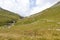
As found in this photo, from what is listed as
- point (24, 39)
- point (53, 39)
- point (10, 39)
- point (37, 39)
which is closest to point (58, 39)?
point (53, 39)

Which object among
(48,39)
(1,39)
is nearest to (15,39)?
(1,39)

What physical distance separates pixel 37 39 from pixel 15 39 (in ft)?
11.9

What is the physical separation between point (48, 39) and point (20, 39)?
419cm

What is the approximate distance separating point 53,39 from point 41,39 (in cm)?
163

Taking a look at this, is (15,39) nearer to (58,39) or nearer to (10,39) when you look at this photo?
(10,39)

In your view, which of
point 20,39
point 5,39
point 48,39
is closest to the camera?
point 48,39

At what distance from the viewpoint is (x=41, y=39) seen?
25.5 metres

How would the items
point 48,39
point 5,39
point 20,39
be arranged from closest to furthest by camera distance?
point 48,39 → point 20,39 → point 5,39

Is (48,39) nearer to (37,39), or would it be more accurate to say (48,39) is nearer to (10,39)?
(37,39)

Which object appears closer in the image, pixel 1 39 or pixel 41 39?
pixel 41 39

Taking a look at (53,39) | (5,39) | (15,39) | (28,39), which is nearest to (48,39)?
(53,39)

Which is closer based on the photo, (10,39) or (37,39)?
(37,39)

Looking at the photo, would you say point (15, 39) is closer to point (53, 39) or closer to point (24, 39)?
point (24, 39)

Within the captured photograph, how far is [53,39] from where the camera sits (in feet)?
81.3
